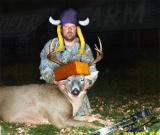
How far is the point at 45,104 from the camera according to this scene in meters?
6.62

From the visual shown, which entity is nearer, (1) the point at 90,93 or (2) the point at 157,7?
(1) the point at 90,93

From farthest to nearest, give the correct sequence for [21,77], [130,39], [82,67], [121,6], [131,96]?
[130,39] → [121,6] → [21,77] → [131,96] → [82,67]

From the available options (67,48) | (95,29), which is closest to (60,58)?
(67,48)

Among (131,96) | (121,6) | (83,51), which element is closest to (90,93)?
(131,96)

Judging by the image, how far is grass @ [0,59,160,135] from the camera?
6.38m

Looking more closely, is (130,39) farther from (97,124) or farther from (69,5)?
(97,124)

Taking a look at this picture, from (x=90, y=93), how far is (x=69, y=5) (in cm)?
672

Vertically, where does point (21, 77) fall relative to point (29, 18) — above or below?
below

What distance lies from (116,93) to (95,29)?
6.80 metres

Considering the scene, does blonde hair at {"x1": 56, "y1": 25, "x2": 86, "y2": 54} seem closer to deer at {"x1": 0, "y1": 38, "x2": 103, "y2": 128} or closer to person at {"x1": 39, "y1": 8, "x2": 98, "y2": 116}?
person at {"x1": 39, "y1": 8, "x2": 98, "y2": 116}

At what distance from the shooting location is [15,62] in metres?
16.8

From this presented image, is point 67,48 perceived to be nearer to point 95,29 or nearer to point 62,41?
point 62,41

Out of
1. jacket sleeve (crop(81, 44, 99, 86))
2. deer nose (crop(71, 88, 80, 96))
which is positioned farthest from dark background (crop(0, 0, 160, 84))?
deer nose (crop(71, 88, 80, 96))

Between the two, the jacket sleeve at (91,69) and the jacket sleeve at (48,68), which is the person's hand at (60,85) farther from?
the jacket sleeve at (91,69)
